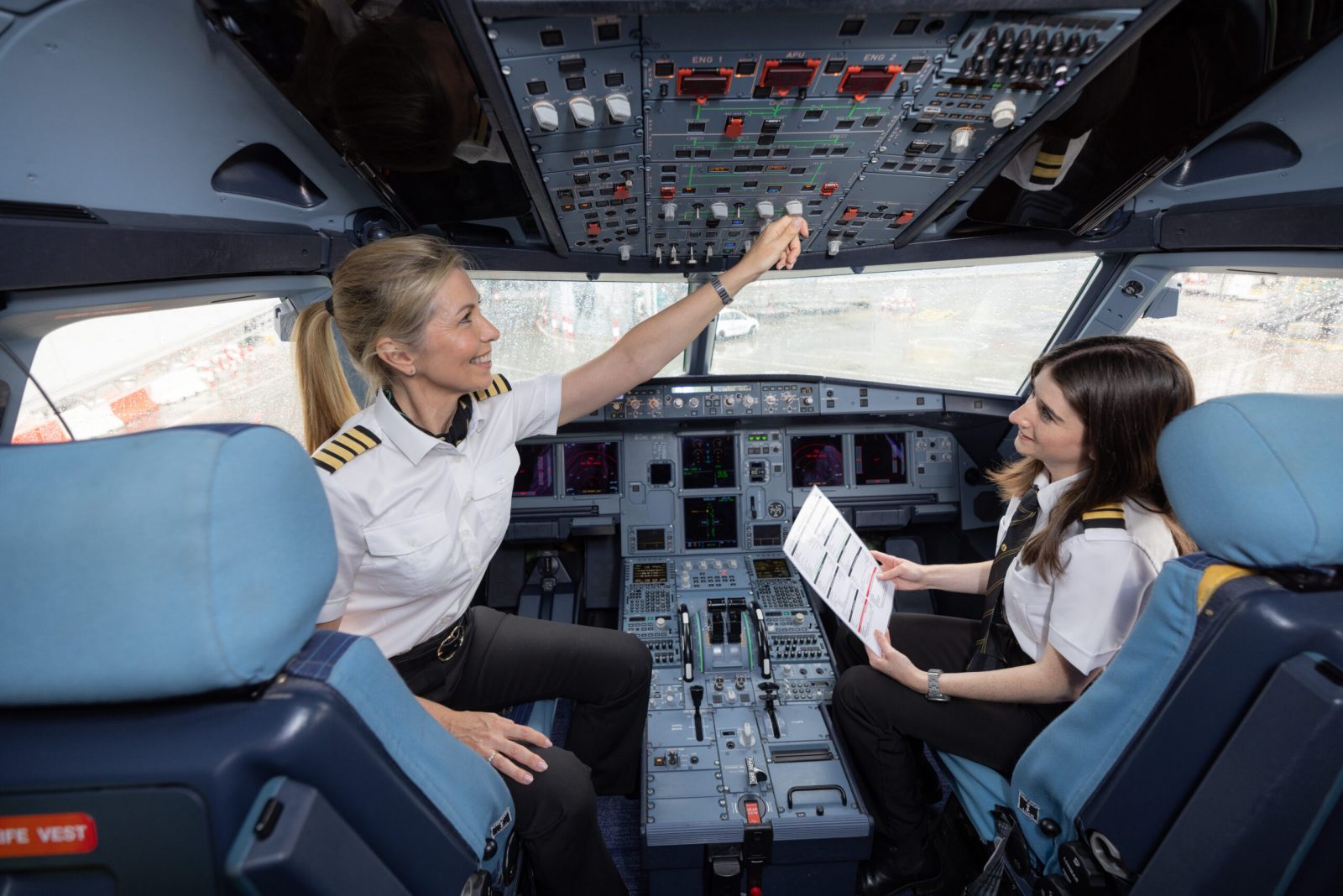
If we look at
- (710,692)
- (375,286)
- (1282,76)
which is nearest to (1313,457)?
(1282,76)

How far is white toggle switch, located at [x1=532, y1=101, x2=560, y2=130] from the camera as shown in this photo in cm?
142

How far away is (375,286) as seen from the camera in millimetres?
1528

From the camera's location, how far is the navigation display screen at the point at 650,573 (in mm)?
3334

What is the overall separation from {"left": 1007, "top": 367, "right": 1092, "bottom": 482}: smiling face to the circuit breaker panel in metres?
0.66

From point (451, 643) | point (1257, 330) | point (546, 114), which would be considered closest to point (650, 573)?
point (451, 643)

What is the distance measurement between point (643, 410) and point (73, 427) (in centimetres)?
220

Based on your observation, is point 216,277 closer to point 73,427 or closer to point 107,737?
point 73,427

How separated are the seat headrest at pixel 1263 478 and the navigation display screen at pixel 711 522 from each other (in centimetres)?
266

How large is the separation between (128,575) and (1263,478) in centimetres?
134

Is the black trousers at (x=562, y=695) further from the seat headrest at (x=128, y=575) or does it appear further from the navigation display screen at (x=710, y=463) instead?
the navigation display screen at (x=710, y=463)

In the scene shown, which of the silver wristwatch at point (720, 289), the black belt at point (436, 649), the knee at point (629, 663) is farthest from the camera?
the knee at point (629, 663)

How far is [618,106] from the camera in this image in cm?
142

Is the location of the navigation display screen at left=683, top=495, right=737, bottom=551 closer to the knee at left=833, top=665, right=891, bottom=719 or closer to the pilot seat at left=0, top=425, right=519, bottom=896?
the knee at left=833, top=665, right=891, bottom=719

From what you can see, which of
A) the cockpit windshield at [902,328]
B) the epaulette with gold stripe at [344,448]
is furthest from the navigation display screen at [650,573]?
the epaulette with gold stripe at [344,448]
